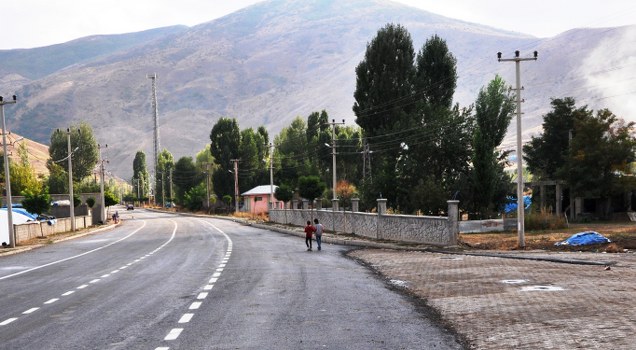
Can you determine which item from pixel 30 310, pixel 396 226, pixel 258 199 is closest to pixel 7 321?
pixel 30 310

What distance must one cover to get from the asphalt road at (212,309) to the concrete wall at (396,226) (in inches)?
257

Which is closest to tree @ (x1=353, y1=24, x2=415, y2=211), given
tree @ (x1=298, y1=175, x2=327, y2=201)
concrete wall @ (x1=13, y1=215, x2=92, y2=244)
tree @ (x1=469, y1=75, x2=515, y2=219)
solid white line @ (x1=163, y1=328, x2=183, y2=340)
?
tree @ (x1=298, y1=175, x2=327, y2=201)

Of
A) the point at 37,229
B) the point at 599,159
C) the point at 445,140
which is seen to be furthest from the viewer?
the point at 445,140

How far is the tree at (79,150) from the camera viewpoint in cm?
13800

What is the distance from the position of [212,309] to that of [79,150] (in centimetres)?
13671

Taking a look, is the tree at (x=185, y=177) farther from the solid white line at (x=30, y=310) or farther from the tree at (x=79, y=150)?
the solid white line at (x=30, y=310)

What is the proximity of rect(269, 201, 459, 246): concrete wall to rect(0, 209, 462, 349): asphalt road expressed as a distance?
654 cm

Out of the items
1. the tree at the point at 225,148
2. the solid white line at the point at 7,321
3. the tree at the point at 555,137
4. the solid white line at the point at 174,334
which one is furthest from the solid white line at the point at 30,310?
the tree at the point at 225,148

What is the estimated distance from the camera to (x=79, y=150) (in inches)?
5566

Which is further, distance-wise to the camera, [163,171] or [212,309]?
[163,171]

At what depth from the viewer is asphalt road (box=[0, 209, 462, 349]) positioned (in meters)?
9.95

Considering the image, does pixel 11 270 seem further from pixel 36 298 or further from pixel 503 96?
pixel 503 96

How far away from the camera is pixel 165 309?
13.3m

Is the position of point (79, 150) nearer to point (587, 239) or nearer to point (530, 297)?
point (587, 239)
